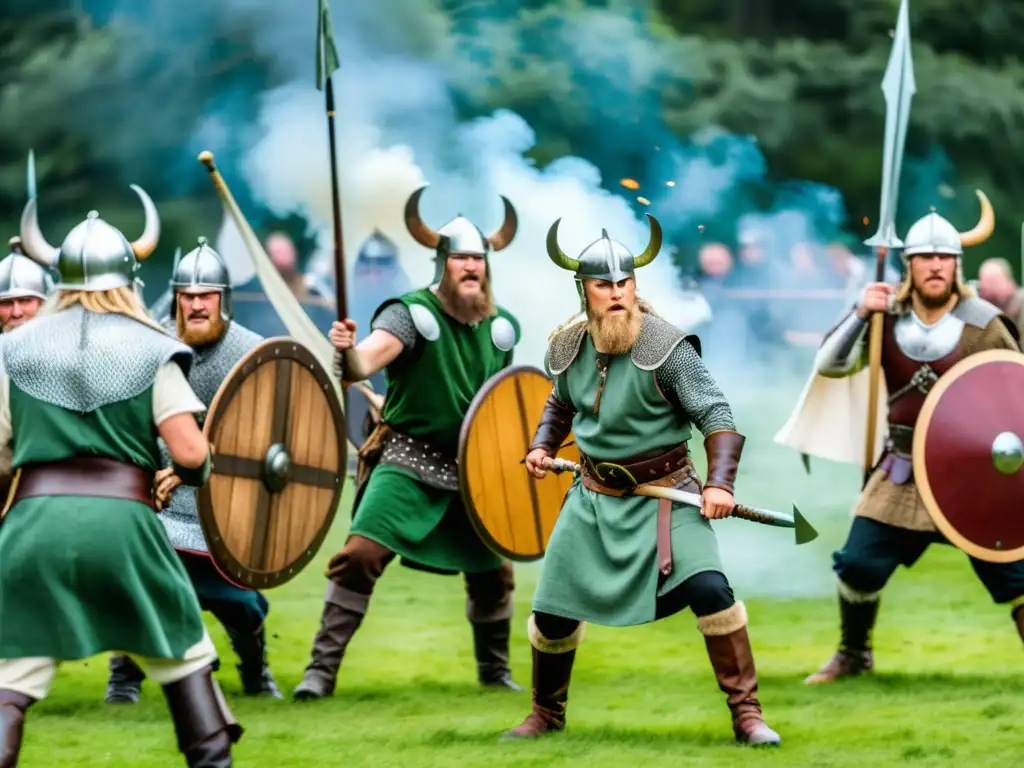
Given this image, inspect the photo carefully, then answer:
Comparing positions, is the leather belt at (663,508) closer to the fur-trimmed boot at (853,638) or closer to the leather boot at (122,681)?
the fur-trimmed boot at (853,638)

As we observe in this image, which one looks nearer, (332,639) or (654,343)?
(654,343)

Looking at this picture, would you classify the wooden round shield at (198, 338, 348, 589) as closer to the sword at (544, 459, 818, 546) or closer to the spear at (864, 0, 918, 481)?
the sword at (544, 459, 818, 546)

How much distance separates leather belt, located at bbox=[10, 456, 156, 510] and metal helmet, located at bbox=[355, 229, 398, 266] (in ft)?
27.6

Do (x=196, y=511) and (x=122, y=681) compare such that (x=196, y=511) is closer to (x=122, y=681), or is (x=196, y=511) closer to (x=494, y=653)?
(x=122, y=681)

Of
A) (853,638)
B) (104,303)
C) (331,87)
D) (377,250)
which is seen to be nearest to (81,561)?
(104,303)

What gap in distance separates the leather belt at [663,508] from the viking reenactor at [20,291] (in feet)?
8.11

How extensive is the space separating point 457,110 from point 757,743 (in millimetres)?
11264

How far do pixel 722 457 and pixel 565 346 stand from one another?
2.01ft

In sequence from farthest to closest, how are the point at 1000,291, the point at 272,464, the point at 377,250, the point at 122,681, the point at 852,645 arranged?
the point at 377,250, the point at 1000,291, the point at 852,645, the point at 122,681, the point at 272,464

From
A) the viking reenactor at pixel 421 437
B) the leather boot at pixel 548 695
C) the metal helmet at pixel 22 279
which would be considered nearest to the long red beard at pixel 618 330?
the leather boot at pixel 548 695

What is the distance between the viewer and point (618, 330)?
5.64 metres

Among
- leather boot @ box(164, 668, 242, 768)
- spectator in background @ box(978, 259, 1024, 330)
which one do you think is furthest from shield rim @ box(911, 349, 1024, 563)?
spectator in background @ box(978, 259, 1024, 330)

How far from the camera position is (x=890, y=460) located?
6824 mm

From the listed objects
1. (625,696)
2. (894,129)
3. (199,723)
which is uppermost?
(894,129)
